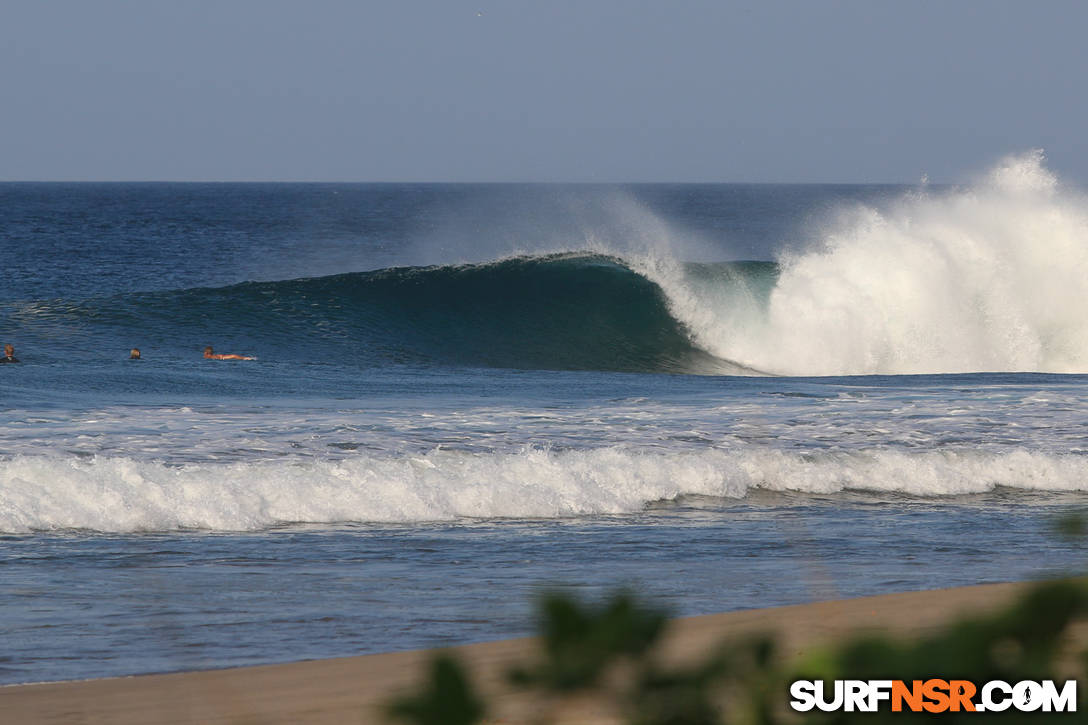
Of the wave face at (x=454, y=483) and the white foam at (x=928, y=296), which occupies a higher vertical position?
the white foam at (x=928, y=296)

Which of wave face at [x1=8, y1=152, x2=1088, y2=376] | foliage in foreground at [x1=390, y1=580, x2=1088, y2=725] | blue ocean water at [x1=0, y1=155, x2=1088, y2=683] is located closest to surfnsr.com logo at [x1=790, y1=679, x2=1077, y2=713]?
foliage in foreground at [x1=390, y1=580, x2=1088, y2=725]

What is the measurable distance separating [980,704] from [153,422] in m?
10.9

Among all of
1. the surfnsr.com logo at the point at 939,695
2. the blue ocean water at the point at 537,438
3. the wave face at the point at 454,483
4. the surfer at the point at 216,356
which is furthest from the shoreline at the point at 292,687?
the surfer at the point at 216,356

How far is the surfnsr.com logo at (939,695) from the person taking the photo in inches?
46.1

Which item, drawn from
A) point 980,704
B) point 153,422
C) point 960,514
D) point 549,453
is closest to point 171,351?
point 153,422

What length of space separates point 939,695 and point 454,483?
309 inches

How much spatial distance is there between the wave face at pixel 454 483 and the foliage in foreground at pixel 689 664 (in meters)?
7.14

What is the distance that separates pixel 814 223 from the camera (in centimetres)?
2523

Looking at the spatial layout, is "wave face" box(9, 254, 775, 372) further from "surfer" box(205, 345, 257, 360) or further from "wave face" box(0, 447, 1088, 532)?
"wave face" box(0, 447, 1088, 532)

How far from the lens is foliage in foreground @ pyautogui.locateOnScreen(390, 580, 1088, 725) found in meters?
1.09

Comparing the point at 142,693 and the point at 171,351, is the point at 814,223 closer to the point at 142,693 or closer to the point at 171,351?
the point at 171,351

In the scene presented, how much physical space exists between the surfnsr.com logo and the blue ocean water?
309 mm

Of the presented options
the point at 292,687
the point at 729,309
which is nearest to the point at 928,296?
the point at 729,309

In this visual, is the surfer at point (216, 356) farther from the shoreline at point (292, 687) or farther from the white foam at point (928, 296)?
the shoreline at point (292, 687)
